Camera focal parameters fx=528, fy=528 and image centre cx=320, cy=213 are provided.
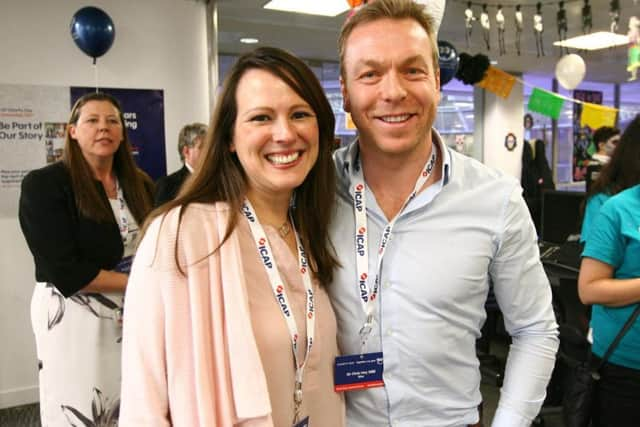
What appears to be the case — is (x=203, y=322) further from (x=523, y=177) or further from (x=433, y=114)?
(x=523, y=177)

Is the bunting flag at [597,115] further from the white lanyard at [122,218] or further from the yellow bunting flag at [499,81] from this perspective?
the white lanyard at [122,218]

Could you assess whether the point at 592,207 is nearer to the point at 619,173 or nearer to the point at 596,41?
the point at 619,173

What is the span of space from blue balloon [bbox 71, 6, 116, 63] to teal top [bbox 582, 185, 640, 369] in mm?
3020

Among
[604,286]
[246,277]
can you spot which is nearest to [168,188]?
[246,277]

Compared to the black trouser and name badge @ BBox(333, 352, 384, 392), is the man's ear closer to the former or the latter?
name badge @ BBox(333, 352, 384, 392)

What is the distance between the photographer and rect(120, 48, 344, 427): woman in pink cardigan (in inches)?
42.3

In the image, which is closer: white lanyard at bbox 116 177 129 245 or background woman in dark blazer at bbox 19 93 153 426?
background woman in dark blazer at bbox 19 93 153 426

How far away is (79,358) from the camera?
2.13m

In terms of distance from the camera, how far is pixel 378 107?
1266 millimetres

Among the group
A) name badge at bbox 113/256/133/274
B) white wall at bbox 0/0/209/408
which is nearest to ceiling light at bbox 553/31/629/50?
white wall at bbox 0/0/209/408

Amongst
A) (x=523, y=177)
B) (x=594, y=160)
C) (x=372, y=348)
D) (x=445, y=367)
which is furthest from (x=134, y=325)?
(x=523, y=177)

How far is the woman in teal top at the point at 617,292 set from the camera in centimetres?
184

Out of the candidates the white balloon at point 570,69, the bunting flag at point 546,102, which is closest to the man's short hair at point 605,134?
the white balloon at point 570,69

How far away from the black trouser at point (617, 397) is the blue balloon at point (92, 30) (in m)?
3.24
